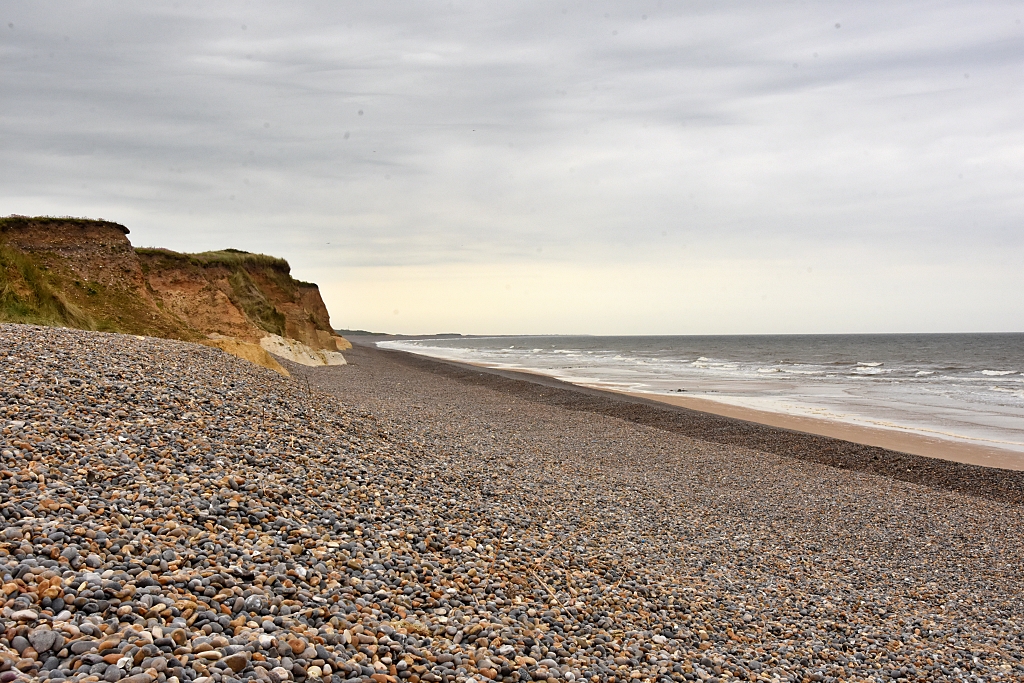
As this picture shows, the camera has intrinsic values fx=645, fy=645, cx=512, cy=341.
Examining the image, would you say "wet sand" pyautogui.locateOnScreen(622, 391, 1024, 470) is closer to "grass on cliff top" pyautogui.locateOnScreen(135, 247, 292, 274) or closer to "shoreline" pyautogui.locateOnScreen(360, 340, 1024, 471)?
"shoreline" pyautogui.locateOnScreen(360, 340, 1024, 471)

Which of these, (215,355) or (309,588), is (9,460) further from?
(215,355)

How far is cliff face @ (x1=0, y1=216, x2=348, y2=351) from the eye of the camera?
19.4m

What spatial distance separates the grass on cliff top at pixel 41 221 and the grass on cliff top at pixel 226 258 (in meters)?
4.74

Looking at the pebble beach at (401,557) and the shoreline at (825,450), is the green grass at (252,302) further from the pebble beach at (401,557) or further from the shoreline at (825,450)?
the pebble beach at (401,557)

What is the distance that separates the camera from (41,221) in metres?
25.6

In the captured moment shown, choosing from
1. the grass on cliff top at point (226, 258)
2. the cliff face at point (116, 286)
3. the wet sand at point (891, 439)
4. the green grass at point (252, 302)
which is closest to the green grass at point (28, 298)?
the cliff face at point (116, 286)

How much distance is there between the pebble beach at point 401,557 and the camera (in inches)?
181

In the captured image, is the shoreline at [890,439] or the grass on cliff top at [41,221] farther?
the grass on cliff top at [41,221]

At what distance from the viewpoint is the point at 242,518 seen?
6441 millimetres

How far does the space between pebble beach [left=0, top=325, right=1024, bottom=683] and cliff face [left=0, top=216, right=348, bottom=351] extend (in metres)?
7.68

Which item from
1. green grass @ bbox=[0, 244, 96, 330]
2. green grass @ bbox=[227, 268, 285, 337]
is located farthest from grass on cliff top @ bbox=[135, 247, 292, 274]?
green grass @ bbox=[0, 244, 96, 330]

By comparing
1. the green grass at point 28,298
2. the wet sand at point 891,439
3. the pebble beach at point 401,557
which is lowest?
the wet sand at point 891,439

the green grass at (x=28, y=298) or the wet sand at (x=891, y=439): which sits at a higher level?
the green grass at (x=28, y=298)

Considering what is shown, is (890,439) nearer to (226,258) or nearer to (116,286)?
(116,286)
